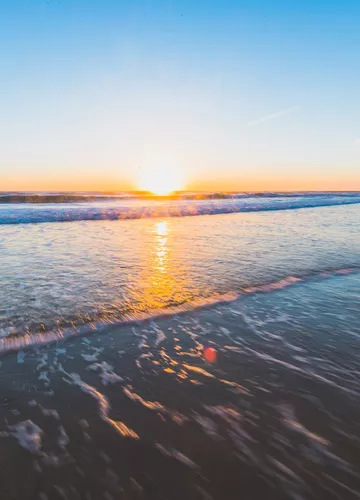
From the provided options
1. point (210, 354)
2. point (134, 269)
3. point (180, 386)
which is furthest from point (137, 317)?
point (134, 269)

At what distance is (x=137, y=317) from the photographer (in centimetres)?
434

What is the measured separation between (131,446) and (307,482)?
48.6 inches

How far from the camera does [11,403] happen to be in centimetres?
261

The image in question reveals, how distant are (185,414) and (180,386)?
14.3 inches

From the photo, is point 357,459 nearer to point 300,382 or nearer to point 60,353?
point 300,382

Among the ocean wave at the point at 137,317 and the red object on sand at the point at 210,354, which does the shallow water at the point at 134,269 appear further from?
the red object on sand at the point at 210,354

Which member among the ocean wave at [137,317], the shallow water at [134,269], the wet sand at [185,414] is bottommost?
the wet sand at [185,414]

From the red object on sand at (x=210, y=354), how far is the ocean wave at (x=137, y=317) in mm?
1108

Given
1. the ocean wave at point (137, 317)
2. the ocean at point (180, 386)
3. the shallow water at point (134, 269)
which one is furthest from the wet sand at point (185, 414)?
the shallow water at point (134, 269)

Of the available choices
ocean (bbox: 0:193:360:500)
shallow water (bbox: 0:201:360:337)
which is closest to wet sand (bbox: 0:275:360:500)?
ocean (bbox: 0:193:360:500)

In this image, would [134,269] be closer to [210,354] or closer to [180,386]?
[210,354]

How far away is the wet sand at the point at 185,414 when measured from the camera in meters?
1.92

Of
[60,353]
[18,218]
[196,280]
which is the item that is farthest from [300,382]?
[18,218]

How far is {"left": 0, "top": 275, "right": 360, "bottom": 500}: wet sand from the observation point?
6.29 feet
